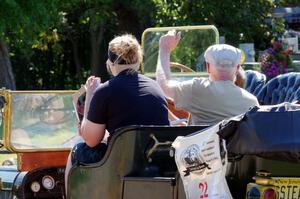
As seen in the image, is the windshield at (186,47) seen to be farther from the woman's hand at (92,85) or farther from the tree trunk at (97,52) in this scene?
the tree trunk at (97,52)

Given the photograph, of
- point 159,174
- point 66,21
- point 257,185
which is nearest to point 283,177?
point 257,185

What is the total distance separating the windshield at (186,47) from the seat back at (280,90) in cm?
75

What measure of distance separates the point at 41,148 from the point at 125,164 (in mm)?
1691

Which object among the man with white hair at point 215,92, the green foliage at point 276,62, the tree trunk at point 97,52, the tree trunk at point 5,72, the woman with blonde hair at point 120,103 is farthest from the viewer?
the tree trunk at point 97,52

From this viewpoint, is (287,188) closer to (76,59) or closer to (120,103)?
(120,103)

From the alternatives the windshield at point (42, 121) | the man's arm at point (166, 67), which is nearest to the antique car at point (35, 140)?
the windshield at point (42, 121)

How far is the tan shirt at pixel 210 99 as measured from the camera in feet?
15.5

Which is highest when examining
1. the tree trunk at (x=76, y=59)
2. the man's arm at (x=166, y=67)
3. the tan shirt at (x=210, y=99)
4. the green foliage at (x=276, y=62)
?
the man's arm at (x=166, y=67)

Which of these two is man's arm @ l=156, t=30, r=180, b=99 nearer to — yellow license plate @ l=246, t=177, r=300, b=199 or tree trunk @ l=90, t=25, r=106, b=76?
yellow license plate @ l=246, t=177, r=300, b=199

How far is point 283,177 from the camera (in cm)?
384

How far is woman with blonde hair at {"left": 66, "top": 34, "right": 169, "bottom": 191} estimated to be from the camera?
4598 millimetres

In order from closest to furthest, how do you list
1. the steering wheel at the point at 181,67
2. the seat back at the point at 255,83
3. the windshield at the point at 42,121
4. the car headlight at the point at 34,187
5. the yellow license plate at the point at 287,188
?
the yellow license plate at the point at 287,188
the car headlight at the point at 34,187
the windshield at the point at 42,121
the seat back at the point at 255,83
the steering wheel at the point at 181,67

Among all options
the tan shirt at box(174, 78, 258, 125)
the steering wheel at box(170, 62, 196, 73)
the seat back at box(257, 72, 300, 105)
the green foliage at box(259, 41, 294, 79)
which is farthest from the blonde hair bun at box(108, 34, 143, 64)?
the green foliage at box(259, 41, 294, 79)

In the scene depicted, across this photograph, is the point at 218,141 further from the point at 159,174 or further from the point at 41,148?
the point at 41,148
